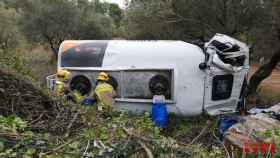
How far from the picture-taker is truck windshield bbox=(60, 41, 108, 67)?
30.8ft

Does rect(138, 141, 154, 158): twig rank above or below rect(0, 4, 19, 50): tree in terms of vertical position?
below

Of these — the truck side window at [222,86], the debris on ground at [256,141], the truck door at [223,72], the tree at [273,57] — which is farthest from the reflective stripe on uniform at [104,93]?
the tree at [273,57]

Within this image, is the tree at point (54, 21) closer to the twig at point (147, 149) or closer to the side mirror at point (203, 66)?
the side mirror at point (203, 66)

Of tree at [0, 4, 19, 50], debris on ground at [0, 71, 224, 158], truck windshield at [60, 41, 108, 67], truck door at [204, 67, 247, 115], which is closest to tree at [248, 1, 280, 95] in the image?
truck door at [204, 67, 247, 115]

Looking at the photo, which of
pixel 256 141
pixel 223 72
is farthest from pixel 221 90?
pixel 256 141

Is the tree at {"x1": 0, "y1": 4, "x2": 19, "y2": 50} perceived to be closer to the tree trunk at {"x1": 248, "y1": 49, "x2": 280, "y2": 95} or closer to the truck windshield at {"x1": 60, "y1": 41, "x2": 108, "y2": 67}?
the truck windshield at {"x1": 60, "y1": 41, "x2": 108, "y2": 67}

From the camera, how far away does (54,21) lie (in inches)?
828

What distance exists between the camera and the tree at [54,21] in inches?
826

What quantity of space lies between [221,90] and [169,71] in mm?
1417

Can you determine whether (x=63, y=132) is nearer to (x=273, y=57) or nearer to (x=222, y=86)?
(x=222, y=86)

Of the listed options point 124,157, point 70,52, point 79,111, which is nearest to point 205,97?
point 70,52

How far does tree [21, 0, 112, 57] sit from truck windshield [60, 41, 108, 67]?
11607 millimetres

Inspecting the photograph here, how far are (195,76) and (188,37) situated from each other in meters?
4.13

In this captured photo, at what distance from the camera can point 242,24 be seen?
39.2 ft
